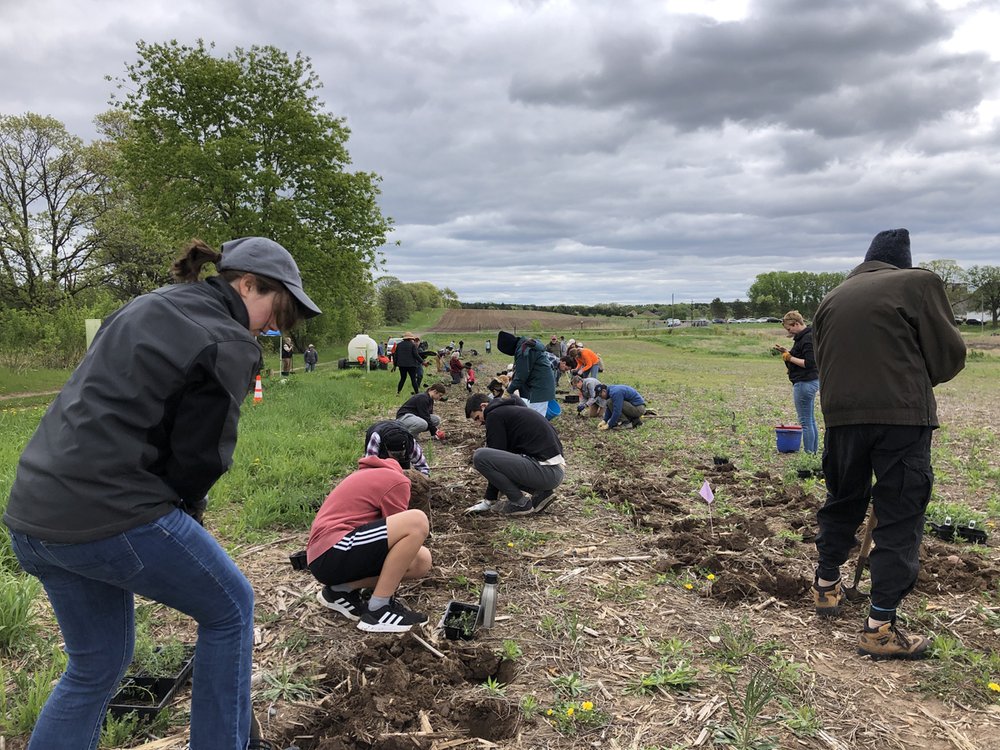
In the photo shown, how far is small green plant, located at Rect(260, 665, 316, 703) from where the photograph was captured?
2.94m

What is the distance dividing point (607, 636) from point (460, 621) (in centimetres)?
88

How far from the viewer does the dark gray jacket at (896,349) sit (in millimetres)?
3293

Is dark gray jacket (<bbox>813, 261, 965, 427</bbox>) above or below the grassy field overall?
above

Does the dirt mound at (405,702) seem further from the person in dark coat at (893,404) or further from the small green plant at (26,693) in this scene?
the person in dark coat at (893,404)

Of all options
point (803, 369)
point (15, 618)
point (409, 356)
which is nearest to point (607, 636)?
point (15, 618)

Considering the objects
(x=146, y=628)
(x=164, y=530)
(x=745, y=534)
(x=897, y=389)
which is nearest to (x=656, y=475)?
(x=745, y=534)

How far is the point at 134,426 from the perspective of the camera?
1750mm

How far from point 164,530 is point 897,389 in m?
3.57

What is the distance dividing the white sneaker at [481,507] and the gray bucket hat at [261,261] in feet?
13.5

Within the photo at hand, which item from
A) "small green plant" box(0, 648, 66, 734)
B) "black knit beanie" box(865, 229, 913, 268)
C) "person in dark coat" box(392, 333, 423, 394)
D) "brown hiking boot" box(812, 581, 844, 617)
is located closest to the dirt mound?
"small green plant" box(0, 648, 66, 734)

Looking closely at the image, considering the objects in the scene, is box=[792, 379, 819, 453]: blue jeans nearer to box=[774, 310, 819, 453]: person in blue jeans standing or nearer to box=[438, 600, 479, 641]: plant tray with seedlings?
box=[774, 310, 819, 453]: person in blue jeans standing

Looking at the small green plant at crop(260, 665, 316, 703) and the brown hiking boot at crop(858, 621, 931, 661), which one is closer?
the small green plant at crop(260, 665, 316, 703)

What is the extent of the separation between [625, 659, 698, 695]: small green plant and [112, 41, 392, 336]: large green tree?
19139 mm

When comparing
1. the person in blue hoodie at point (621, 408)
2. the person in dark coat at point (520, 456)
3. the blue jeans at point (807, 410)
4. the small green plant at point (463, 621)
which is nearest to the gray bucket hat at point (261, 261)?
the small green plant at point (463, 621)
